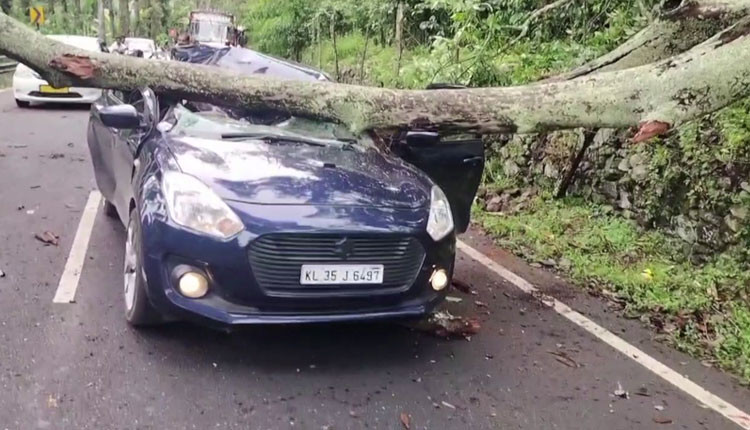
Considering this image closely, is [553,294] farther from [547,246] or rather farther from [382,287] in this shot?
[382,287]

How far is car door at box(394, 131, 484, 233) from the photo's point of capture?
18.0 ft

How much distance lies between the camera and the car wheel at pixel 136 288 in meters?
4.29

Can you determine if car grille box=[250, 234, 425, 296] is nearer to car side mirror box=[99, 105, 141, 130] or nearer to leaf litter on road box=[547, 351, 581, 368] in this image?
leaf litter on road box=[547, 351, 581, 368]

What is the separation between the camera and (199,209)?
4.00 metres

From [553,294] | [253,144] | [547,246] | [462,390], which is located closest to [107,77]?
[253,144]

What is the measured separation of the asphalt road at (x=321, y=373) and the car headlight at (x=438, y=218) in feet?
2.33

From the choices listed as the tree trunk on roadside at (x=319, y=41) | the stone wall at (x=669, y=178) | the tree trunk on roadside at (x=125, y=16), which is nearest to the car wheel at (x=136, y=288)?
the stone wall at (x=669, y=178)

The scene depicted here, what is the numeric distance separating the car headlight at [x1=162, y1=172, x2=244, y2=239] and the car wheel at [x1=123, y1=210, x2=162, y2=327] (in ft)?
1.17

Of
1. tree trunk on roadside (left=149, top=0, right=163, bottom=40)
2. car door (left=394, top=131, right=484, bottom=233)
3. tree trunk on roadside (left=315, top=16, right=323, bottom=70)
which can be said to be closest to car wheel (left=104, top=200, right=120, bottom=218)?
car door (left=394, top=131, right=484, bottom=233)

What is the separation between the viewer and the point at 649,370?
454 cm

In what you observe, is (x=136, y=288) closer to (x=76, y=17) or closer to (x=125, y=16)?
(x=125, y=16)

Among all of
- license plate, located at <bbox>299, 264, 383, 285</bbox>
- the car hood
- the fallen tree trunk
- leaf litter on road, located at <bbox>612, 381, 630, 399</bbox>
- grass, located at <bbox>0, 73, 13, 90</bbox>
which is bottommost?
grass, located at <bbox>0, 73, 13, 90</bbox>

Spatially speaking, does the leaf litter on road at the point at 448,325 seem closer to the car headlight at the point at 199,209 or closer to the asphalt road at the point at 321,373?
the asphalt road at the point at 321,373

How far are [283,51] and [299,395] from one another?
2486 cm
